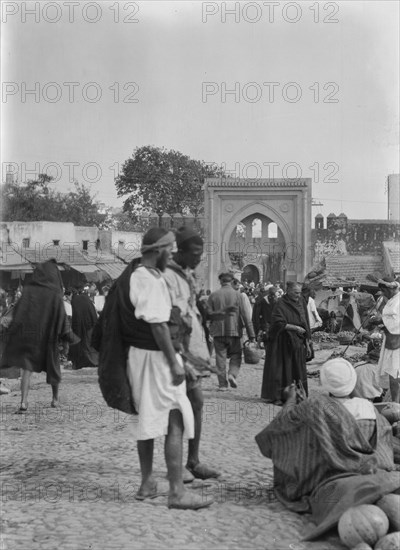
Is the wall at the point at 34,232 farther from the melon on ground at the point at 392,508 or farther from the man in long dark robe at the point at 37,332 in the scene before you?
the melon on ground at the point at 392,508

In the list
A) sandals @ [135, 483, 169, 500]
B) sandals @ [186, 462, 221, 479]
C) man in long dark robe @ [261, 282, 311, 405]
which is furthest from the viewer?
man in long dark robe @ [261, 282, 311, 405]

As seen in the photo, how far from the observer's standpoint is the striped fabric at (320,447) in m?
5.26

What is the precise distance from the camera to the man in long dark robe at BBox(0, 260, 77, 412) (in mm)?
8914

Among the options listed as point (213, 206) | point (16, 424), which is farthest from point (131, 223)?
point (16, 424)

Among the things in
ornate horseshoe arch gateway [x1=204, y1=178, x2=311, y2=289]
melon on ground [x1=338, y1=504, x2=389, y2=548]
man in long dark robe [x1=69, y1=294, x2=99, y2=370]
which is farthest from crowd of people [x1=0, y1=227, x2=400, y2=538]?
ornate horseshoe arch gateway [x1=204, y1=178, x2=311, y2=289]

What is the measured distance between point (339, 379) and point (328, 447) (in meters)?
0.46

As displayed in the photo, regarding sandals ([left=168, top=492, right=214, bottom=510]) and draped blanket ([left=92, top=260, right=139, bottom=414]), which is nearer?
sandals ([left=168, top=492, right=214, bottom=510])

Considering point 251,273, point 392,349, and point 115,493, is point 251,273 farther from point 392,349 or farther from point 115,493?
point 115,493

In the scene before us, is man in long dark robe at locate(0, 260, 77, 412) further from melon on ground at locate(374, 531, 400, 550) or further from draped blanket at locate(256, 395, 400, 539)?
melon on ground at locate(374, 531, 400, 550)

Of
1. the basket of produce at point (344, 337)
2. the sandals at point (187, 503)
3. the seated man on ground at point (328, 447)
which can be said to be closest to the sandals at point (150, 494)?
the sandals at point (187, 503)

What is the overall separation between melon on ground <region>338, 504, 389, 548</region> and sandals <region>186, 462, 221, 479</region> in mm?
1614

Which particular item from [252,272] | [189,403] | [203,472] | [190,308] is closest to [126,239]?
[252,272]

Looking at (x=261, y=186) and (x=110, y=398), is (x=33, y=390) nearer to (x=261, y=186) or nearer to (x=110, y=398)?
(x=110, y=398)

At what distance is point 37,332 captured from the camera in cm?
896
